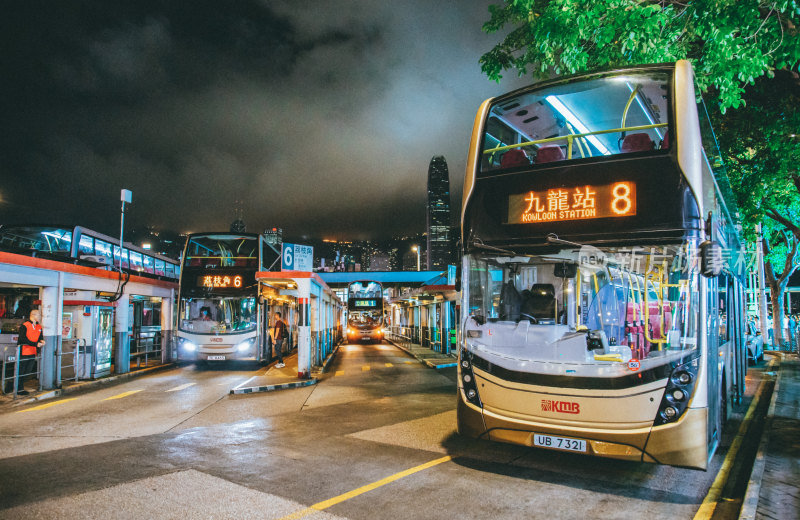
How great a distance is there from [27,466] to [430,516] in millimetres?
4629

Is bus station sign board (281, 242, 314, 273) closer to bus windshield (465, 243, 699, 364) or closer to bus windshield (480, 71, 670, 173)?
bus windshield (480, 71, 670, 173)

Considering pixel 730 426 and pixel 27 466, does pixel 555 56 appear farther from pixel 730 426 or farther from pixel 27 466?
pixel 27 466

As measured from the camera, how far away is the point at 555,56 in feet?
25.4

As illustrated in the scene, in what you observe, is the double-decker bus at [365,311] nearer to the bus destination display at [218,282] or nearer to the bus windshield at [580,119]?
the bus destination display at [218,282]

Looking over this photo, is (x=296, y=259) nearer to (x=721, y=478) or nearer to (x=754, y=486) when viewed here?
(x=721, y=478)

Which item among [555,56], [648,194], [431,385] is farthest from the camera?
[431,385]

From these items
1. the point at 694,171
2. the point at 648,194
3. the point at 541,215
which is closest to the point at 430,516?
the point at 541,215

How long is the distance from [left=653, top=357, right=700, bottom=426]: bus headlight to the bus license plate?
0.71 metres

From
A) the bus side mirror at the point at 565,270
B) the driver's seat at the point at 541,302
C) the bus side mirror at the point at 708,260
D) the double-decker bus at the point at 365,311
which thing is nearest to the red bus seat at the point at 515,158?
the bus side mirror at the point at 565,270

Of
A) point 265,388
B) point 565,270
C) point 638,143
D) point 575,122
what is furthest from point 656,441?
point 265,388

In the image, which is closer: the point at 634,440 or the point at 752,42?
the point at 634,440

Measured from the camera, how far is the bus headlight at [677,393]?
14.4ft

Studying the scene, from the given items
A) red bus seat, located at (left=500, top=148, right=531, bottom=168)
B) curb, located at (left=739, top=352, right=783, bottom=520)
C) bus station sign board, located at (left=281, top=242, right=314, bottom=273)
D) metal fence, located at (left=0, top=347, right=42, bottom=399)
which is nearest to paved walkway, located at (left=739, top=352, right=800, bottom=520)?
curb, located at (left=739, top=352, right=783, bottom=520)

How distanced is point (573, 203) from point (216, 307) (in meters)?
13.1
